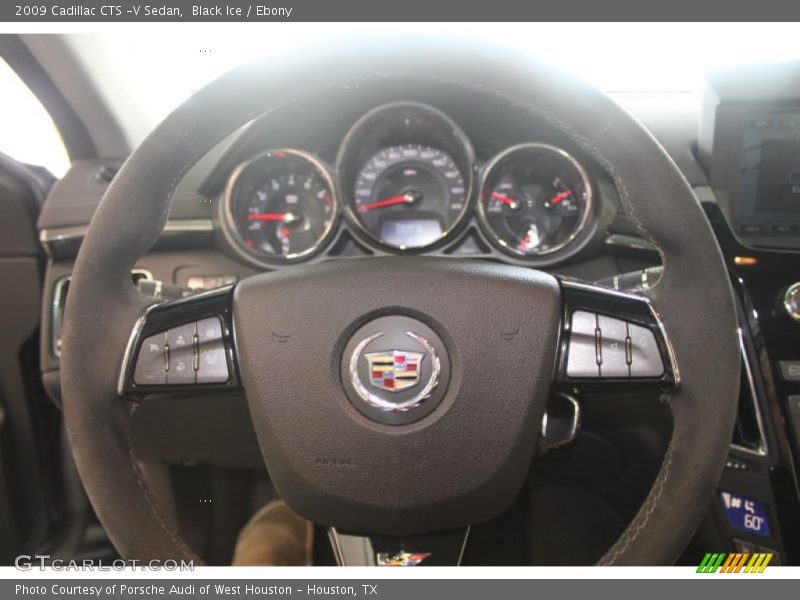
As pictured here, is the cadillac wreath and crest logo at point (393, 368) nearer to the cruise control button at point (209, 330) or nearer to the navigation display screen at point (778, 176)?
the cruise control button at point (209, 330)

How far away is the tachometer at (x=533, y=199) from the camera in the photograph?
1784 mm

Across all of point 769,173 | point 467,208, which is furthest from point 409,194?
point 769,173

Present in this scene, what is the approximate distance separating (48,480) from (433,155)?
126 centimetres

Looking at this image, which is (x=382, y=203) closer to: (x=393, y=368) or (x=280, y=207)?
(x=280, y=207)

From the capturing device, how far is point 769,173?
155 cm

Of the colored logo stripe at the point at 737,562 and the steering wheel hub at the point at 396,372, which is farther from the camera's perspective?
the colored logo stripe at the point at 737,562

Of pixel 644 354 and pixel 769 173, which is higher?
pixel 769 173

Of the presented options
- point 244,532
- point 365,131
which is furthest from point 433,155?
point 244,532

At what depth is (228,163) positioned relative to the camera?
1.77m

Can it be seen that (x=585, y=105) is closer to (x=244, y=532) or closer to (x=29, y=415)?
(x=244, y=532)

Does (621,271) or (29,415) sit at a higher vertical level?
(621,271)

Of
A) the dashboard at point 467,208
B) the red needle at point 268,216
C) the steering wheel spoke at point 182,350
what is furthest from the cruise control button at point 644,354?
the red needle at point 268,216

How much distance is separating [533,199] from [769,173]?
556 mm

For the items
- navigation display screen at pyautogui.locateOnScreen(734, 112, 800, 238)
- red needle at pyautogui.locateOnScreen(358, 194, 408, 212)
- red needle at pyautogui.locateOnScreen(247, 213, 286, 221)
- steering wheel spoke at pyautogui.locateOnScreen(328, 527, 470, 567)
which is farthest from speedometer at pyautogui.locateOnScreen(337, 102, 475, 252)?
steering wheel spoke at pyautogui.locateOnScreen(328, 527, 470, 567)
